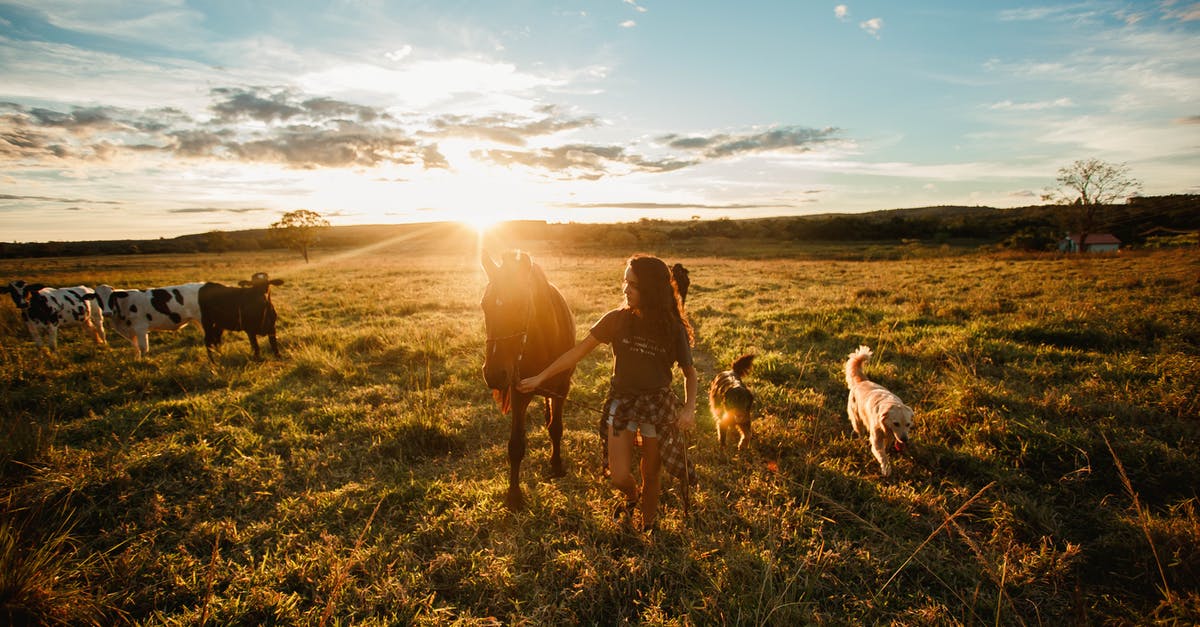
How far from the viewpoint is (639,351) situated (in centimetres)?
338

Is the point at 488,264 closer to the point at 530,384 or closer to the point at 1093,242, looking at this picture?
the point at 530,384

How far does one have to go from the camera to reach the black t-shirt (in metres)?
3.34

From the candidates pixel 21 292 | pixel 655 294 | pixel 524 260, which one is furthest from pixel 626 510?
pixel 21 292

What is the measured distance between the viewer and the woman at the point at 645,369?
3.25 metres

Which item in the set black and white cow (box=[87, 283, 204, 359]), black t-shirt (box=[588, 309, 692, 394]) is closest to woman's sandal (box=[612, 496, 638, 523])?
black t-shirt (box=[588, 309, 692, 394])

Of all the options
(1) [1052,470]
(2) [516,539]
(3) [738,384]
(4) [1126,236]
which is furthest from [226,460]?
(4) [1126,236]

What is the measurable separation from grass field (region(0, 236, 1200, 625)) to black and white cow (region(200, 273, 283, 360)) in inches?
39.8

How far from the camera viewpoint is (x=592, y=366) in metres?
7.96

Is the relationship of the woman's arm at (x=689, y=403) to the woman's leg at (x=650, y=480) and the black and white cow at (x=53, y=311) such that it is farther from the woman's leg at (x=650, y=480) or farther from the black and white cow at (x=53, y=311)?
the black and white cow at (x=53, y=311)

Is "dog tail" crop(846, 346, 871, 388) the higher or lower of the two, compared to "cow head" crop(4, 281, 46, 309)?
lower

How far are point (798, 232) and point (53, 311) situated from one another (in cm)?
6699

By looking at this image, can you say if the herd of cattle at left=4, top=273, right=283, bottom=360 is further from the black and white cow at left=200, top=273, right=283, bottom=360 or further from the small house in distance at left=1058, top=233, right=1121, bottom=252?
the small house in distance at left=1058, top=233, right=1121, bottom=252

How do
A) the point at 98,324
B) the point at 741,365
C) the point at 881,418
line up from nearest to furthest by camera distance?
1. the point at 881,418
2. the point at 741,365
3. the point at 98,324

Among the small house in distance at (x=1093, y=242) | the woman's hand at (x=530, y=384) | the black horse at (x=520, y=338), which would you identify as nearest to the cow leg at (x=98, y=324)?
the black horse at (x=520, y=338)
